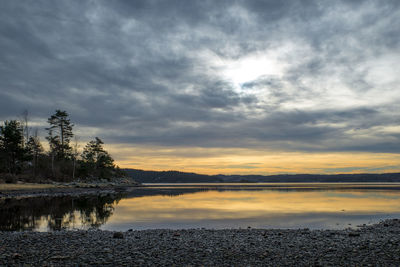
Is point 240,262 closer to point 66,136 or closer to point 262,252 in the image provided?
point 262,252

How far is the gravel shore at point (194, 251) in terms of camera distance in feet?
34.6

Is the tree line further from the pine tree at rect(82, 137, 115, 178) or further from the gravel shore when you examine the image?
the gravel shore

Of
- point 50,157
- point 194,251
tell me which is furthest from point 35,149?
point 194,251

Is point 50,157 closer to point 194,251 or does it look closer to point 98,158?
point 98,158

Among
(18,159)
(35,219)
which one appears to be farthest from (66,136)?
(35,219)

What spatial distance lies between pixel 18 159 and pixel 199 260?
251 feet

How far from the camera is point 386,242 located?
44.1ft

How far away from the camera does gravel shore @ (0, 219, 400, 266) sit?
1053cm

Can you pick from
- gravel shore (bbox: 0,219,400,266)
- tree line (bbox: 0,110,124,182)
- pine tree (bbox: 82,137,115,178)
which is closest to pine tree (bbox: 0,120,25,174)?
tree line (bbox: 0,110,124,182)

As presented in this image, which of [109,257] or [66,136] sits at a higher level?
[66,136]

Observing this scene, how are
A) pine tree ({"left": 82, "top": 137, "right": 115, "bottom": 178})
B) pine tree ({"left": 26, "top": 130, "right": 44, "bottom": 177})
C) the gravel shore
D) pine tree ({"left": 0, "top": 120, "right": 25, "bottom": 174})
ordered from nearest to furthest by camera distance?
the gravel shore, pine tree ({"left": 0, "top": 120, "right": 25, "bottom": 174}), pine tree ({"left": 26, "top": 130, "right": 44, "bottom": 177}), pine tree ({"left": 82, "top": 137, "right": 115, "bottom": 178})

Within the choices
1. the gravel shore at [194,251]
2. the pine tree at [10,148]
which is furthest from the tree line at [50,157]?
the gravel shore at [194,251]

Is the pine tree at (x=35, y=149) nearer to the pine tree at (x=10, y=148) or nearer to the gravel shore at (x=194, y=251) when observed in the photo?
the pine tree at (x=10, y=148)

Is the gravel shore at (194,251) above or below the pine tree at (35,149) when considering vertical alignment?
below
